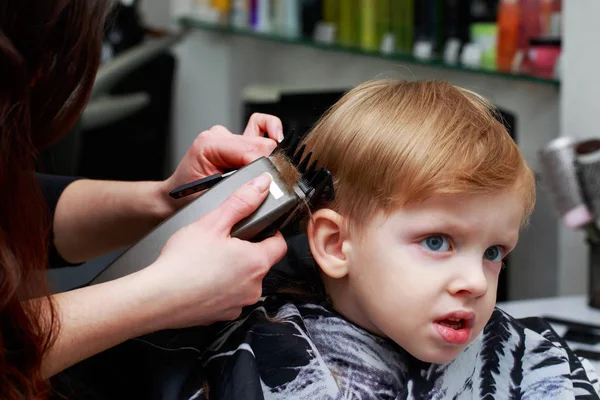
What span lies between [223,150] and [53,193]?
0.38 metres

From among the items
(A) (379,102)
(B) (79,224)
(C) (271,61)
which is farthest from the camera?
(C) (271,61)

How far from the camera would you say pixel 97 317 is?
0.96 metres

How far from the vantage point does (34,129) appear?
979 millimetres

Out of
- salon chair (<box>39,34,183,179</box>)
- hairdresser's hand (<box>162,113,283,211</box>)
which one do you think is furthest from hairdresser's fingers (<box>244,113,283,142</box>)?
salon chair (<box>39,34,183,179</box>)

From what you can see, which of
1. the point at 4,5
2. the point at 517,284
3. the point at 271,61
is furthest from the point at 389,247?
the point at 271,61

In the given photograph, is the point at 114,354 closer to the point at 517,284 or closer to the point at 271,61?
the point at 517,284

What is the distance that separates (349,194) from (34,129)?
39 cm

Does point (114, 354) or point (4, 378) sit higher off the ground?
point (4, 378)

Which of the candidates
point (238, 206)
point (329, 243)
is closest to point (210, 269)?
point (238, 206)

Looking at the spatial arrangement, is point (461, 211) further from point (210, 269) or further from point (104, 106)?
point (104, 106)

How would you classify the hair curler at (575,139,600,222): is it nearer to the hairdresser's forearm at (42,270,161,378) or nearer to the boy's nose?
the boy's nose

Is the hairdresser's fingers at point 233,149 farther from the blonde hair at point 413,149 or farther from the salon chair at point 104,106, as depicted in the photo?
the salon chair at point 104,106

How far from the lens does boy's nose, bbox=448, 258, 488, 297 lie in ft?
3.29

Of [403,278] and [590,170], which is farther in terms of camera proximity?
[590,170]
